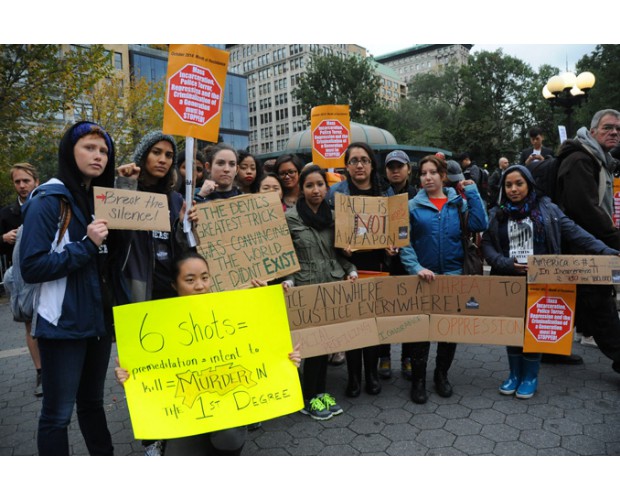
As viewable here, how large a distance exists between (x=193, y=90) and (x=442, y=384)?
314 cm

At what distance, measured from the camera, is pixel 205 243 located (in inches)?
120

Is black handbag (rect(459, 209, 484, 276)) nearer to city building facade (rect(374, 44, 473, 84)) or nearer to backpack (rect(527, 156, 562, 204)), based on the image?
backpack (rect(527, 156, 562, 204))

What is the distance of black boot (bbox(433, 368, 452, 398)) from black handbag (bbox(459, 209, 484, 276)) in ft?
3.04

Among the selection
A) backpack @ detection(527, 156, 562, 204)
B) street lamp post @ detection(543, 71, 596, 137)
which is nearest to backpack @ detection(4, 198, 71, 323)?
backpack @ detection(527, 156, 562, 204)

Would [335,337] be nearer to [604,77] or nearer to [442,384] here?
[442,384]

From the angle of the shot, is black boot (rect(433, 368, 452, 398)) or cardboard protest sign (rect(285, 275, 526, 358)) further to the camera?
black boot (rect(433, 368, 452, 398))

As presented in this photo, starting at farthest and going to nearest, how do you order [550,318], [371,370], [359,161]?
[371,370]
[359,161]
[550,318]

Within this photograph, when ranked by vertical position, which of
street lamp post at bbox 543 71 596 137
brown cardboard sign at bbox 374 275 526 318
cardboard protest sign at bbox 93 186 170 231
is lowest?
brown cardboard sign at bbox 374 275 526 318

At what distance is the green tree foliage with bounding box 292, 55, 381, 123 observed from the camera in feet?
124

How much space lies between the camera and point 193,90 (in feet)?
10.2

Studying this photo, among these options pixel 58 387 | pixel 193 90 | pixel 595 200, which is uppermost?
pixel 193 90

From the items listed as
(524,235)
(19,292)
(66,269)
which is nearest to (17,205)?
(19,292)

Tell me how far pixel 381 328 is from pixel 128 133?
20.0m

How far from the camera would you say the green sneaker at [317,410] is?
346 cm
